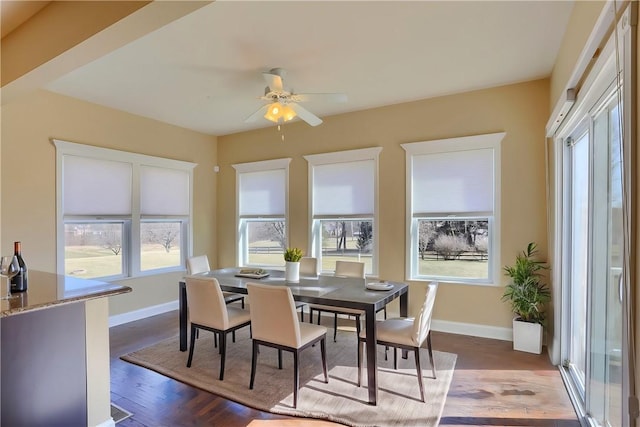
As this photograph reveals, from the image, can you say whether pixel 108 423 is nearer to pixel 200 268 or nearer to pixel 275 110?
pixel 200 268

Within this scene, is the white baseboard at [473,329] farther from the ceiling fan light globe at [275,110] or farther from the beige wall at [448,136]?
the ceiling fan light globe at [275,110]

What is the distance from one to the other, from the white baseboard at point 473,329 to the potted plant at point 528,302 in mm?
307

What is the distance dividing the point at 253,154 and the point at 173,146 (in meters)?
1.24

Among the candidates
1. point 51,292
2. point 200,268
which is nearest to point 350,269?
point 200,268

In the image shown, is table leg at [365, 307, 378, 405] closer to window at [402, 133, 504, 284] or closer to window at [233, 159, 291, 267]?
window at [402, 133, 504, 284]

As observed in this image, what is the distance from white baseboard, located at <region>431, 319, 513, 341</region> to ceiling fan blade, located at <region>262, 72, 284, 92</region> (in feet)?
10.8

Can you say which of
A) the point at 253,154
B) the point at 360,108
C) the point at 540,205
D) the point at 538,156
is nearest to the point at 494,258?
the point at 540,205

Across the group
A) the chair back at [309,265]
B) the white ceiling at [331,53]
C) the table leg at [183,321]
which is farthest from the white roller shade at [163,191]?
the chair back at [309,265]

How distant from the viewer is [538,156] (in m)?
3.71

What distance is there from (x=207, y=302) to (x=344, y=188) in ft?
8.33

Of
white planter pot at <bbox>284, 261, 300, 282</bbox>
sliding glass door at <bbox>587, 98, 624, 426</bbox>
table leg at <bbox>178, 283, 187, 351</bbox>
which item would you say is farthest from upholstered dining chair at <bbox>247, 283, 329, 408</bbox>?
sliding glass door at <bbox>587, 98, 624, 426</bbox>

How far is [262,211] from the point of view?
5.67 metres

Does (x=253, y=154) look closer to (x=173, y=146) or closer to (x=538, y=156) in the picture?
(x=173, y=146)

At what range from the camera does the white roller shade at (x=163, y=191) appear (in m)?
4.99
